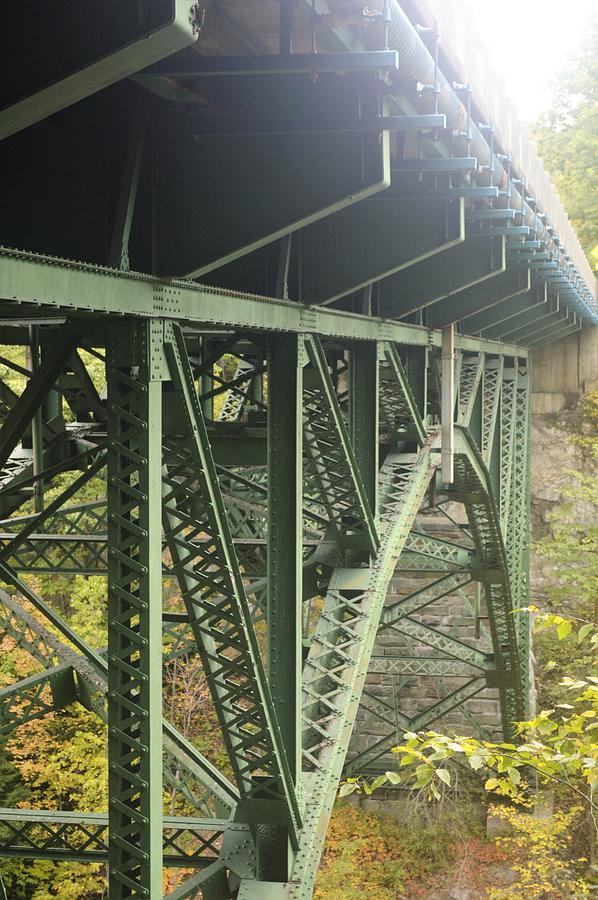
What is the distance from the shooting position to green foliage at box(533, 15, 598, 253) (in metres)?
35.9

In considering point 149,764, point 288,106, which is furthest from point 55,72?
point 149,764

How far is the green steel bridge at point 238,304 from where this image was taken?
4578 mm

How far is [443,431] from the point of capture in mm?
13656

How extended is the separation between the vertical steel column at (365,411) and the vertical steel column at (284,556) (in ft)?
8.97

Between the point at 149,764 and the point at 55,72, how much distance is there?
3.03 metres

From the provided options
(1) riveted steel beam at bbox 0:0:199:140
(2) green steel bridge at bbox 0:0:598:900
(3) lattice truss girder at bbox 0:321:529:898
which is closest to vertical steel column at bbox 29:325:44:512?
(2) green steel bridge at bbox 0:0:598:900

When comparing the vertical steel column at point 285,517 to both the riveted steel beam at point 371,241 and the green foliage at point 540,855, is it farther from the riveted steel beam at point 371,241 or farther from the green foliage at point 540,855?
the green foliage at point 540,855

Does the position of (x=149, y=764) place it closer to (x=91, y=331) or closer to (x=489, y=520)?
(x=91, y=331)

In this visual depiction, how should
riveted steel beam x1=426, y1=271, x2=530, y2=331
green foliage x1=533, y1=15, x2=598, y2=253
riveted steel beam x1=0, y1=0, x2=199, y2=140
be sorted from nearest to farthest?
riveted steel beam x1=0, y1=0, x2=199, y2=140, riveted steel beam x1=426, y1=271, x2=530, y2=331, green foliage x1=533, y1=15, x2=598, y2=253

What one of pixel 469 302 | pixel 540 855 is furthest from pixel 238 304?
pixel 540 855

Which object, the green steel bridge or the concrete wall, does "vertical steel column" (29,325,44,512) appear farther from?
the concrete wall

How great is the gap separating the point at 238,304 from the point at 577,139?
106 ft

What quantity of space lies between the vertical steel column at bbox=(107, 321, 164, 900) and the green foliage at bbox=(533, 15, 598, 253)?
1278 inches

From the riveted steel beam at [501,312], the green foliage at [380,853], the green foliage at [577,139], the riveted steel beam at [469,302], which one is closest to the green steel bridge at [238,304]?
the riveted steel beam at [469,302]
